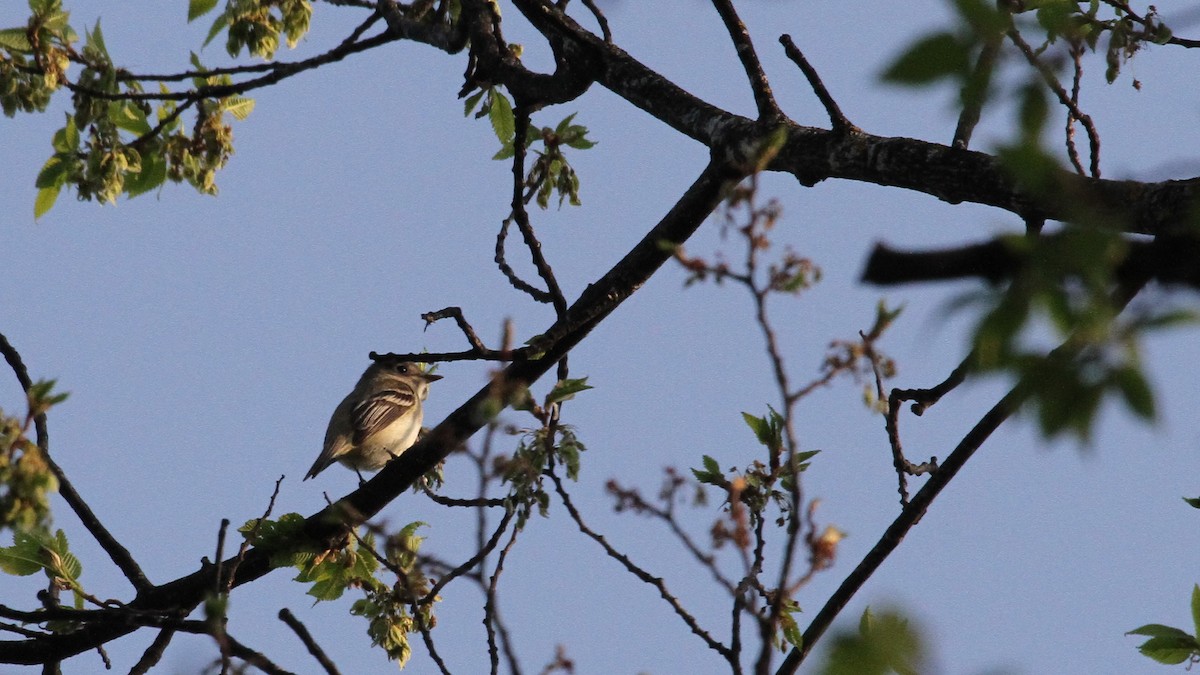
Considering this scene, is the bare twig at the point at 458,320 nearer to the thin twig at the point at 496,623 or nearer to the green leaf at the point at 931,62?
the thin twig at the point at 496,623

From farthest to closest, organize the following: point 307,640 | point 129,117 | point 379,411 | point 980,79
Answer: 1. point 379,411
2. point 129,117
3. point 307,640
4. point 980,79

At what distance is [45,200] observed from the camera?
6.39 meters

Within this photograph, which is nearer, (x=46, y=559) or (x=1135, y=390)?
(x=1135, y=390)

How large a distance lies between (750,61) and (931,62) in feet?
10.3

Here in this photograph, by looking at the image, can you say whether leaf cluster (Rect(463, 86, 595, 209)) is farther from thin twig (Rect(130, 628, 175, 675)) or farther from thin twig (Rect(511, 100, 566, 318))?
thin twig (Rect(130, 628, 175, 675))

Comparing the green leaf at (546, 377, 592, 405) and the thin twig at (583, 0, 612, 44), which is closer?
the green leaf at (546, 377, 592, 405)

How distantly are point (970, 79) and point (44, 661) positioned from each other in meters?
5.24

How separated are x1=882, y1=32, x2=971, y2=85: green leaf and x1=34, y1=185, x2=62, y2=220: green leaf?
5347mm

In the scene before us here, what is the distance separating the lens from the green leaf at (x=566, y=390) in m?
4.21

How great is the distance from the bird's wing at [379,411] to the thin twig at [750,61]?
26.2ft

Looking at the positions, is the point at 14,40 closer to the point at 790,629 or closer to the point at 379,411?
the point at 790,629

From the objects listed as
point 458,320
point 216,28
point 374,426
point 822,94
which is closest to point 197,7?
point 216,28

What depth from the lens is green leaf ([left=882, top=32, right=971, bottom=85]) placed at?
79.2 inches

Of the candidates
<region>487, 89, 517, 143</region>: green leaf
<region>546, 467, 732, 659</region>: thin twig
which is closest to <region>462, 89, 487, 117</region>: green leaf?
<region>487, 89, 517, 143</region>: green leaf
